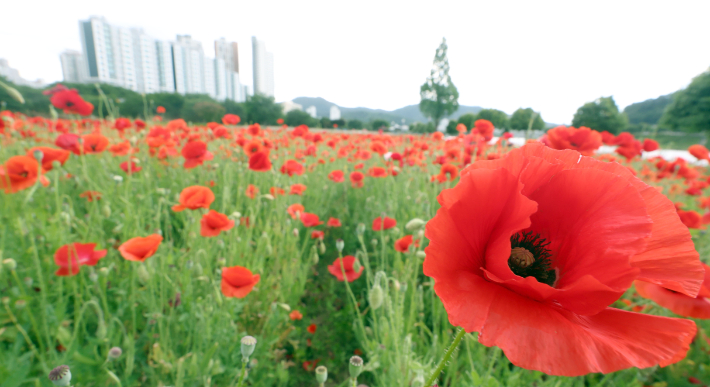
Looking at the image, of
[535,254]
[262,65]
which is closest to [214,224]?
[535,254]

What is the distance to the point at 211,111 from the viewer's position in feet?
48.1

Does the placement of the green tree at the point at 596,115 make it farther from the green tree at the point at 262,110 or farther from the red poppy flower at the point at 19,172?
the green tree at the point at 262,110

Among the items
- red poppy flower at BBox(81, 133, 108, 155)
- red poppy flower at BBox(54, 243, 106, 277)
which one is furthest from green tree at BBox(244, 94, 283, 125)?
red poppy flower at BBox(54, 243, 106, 277)

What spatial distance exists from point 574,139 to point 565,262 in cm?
156

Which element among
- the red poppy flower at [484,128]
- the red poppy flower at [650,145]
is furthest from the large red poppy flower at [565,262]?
the red poppy flower at [650,145]

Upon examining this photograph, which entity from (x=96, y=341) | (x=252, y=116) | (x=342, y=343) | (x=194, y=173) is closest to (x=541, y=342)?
(x=96, y=341)

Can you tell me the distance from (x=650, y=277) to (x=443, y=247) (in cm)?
32

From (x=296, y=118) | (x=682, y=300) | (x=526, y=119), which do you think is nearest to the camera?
(x=682, y=300)

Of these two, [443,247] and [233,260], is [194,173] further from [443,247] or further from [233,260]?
[443,247]

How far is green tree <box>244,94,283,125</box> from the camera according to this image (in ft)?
56.1

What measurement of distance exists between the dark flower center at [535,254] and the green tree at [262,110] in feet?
57.4

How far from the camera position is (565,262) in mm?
520

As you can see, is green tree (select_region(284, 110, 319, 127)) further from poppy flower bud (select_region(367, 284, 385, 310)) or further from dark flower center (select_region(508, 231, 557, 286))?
dark flower center (select_region(508, 231, 557, 286))

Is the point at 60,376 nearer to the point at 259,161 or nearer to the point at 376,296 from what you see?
the point at 376,296
